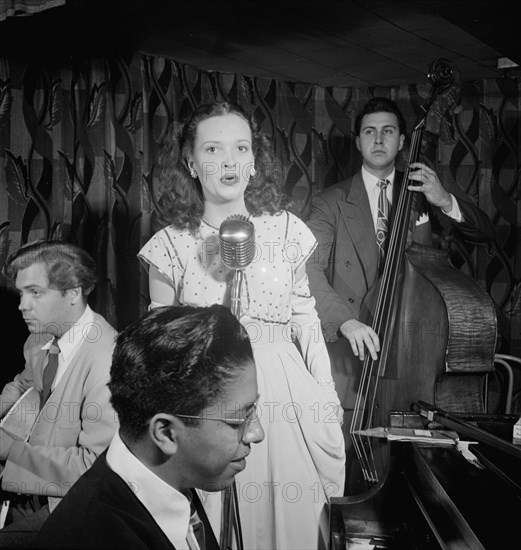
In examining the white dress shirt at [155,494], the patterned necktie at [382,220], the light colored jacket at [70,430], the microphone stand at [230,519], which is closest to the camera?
the white dress shirt at [155,494]

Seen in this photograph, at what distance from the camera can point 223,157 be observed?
156 centimetres

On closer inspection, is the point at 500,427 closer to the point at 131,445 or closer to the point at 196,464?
the point at 196,464

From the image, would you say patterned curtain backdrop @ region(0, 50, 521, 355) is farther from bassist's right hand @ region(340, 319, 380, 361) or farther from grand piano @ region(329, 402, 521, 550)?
grand piano @ region(329, 402, 521, 550)

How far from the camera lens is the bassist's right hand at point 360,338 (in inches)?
67.3

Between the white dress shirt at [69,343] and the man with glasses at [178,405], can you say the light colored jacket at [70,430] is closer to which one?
the white dress shirt at [69,343]

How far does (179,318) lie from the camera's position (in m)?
1.09

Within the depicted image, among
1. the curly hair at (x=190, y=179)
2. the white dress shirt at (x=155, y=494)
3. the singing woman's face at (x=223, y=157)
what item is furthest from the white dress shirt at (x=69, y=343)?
the white dress shirt at (x=155, y=494)

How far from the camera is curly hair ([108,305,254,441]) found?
107 cm

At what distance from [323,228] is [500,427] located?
2.26 feet

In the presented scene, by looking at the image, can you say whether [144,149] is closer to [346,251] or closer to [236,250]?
[236,250]

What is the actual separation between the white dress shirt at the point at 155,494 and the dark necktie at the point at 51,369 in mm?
578

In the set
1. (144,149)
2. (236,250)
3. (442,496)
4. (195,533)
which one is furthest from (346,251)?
(195,533)

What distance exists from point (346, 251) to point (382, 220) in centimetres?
14

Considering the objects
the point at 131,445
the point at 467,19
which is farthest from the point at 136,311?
the point at 467,19
